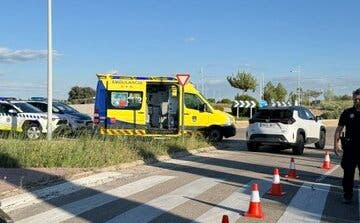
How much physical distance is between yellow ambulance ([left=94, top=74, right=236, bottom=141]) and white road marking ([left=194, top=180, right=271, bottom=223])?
39.0 feet

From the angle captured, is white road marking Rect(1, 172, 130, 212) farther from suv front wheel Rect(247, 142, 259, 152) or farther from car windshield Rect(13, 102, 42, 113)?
car windshield Rect(13, 102, 42, 113)

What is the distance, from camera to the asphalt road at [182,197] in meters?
8.55

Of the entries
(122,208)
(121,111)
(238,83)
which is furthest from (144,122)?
(238,83)

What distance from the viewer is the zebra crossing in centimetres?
843

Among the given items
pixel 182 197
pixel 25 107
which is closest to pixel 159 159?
pixel 182 197

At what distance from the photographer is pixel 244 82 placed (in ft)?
→ 223

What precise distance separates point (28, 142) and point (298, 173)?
7.15 metres

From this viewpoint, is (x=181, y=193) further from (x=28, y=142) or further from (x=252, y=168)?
(x=28, y=142)

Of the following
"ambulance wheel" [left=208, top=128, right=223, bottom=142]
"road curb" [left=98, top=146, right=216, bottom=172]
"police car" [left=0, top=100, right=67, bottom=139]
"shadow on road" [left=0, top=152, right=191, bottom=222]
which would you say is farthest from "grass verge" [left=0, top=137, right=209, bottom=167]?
"police car" [left=0, top=100, right=67, bottom=139]

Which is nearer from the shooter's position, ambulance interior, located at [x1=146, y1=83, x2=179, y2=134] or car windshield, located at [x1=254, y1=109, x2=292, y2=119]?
car windshield, located at [x1=254, y1=109, x2=292, y2=119]

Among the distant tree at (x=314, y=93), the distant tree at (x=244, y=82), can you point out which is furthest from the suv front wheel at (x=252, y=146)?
the distant tree at (x=314, y=93)

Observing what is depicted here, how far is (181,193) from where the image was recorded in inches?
420

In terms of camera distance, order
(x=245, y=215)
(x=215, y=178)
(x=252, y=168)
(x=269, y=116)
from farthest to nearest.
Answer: (x=269, y=116)
(x=252, y=168)
(x=215, y=178)
(x=245, y=215)

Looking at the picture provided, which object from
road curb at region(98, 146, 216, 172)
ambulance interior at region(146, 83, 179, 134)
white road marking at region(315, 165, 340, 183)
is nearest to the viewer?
white road marking at region(315, 165, 340, 183)
